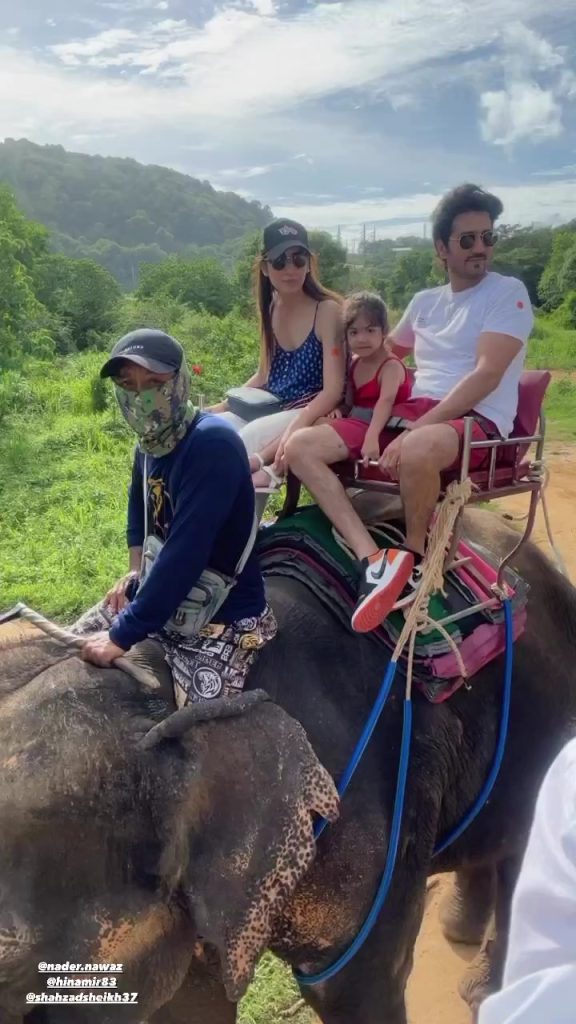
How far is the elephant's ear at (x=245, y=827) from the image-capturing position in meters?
1.89

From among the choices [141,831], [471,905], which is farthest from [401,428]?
[471,905]

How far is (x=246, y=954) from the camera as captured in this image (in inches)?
74.7

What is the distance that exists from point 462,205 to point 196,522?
1.48 meters

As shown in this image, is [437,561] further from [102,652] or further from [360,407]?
[102,652]

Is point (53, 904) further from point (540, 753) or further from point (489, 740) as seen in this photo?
point (540, 753)

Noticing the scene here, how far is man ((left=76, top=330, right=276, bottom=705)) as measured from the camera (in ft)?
6.81

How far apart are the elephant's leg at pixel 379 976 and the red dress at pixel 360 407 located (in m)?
1.29

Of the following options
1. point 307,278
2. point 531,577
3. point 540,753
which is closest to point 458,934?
point 540,753

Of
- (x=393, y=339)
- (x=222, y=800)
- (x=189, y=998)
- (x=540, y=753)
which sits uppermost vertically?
(x=393, y=339)

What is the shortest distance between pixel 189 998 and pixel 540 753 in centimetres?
138

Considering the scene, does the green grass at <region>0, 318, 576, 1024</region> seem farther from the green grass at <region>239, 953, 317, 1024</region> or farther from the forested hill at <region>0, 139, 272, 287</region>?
the forested hill at <region>0, 139, 272, 287</region>

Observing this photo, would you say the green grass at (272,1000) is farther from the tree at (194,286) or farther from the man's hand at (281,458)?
the tree at (194,286)

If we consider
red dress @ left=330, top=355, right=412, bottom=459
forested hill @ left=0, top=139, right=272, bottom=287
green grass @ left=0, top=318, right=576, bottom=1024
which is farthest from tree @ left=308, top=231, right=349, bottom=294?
forested hill @ left=0, top=139, right=272, bottom=287

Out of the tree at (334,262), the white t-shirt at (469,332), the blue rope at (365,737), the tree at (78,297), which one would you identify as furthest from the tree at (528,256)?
the blue rope at (365,737)
